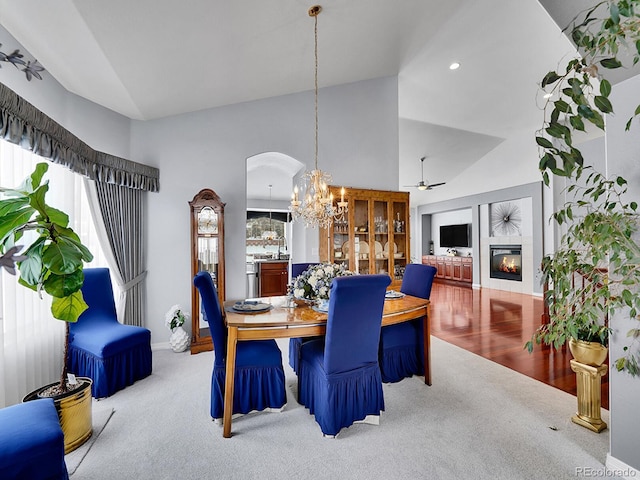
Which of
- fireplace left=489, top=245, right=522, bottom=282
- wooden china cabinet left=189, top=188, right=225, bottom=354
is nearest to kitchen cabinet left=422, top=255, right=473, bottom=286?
fireplace left=489, top=245, right=522, bottom=282

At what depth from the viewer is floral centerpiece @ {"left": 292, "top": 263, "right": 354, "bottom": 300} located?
251cm

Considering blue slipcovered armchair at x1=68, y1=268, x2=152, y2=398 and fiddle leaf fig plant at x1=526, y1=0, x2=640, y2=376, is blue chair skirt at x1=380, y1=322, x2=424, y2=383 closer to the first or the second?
fiddle leaf fig plant at x1=526, y1=0, x2=640, y2=376

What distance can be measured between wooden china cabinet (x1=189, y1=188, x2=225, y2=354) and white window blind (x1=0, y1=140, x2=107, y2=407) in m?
1.13

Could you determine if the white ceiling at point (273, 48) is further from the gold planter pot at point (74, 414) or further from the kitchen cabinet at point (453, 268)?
the kitchen cabinet at point (453, 268)

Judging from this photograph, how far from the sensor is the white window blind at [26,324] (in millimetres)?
2217

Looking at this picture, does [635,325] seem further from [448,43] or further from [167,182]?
[167,182]

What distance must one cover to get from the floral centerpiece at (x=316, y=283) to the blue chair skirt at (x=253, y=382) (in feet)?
1.73

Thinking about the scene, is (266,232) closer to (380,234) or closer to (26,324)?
(380,234)

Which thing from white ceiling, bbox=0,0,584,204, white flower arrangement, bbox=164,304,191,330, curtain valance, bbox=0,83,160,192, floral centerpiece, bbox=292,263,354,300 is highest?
white ceiling, bbox=0,0,584,204

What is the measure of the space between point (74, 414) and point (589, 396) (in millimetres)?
3365

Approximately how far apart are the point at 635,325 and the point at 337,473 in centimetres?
177

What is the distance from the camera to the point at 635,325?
167 centimetres

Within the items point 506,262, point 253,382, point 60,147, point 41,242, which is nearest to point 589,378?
point 253,382

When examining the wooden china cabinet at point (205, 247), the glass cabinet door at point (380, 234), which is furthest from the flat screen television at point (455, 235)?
the wooden china cabinet at point (205, 247)
